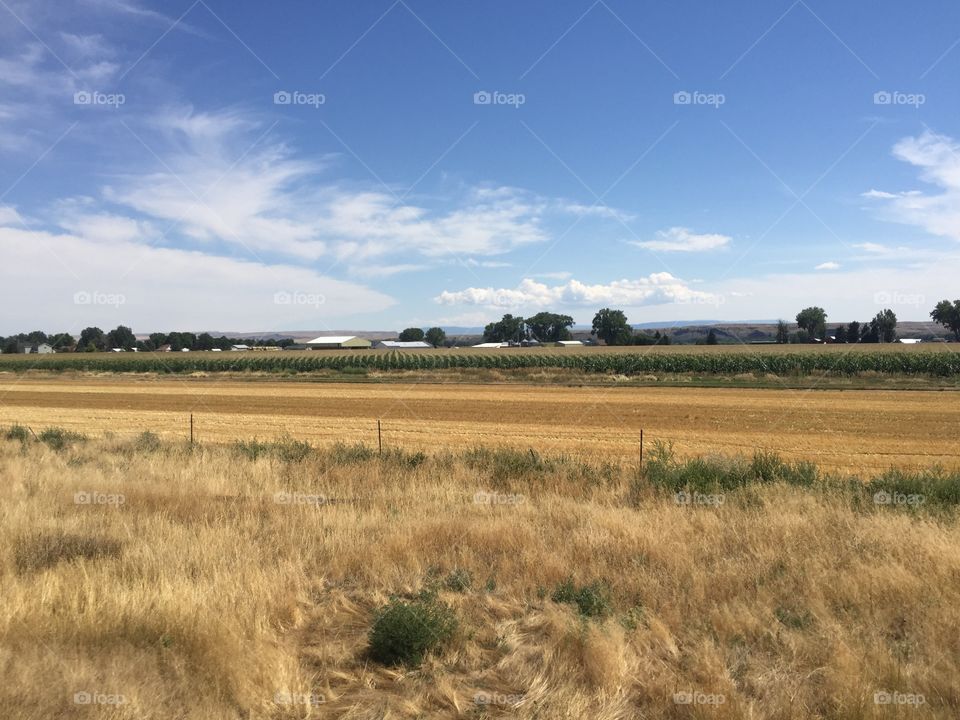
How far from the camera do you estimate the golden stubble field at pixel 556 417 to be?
20906mm

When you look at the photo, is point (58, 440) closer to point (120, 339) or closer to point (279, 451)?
point (279, 451)

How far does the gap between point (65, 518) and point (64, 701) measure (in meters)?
5.57

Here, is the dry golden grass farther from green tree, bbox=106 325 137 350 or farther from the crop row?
green tree, bbox=106 325 137 350

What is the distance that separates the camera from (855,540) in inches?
294

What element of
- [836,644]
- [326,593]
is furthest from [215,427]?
[836,644]

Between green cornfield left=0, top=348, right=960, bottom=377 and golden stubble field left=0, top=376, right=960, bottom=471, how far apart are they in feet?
37.8

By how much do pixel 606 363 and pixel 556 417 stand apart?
96.7ft

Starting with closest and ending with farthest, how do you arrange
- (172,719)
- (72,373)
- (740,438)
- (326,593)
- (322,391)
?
(172,719)
(326,593)
(740,438)
(322,391)
(72,373)

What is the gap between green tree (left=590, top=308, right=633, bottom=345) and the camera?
100 meters

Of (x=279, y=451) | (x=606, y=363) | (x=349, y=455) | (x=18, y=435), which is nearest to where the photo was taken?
(x=349, y=455)

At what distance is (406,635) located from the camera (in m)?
5.27

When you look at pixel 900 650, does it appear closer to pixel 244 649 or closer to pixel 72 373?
pixel 244 649

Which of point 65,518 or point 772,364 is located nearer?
point 65,518

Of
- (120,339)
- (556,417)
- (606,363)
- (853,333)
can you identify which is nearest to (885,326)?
(853,333)
